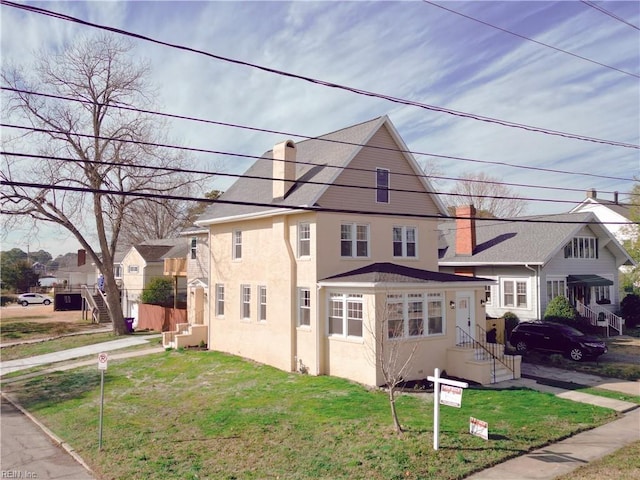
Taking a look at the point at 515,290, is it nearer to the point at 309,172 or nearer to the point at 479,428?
the point at 309,172

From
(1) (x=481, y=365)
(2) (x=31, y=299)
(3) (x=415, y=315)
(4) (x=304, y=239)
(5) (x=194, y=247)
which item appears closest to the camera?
(1) (x=481, y=365)

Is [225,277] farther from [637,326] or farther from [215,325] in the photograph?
[637,326]

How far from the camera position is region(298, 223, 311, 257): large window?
19961 mm

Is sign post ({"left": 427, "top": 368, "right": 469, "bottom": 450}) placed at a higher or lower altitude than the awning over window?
lower

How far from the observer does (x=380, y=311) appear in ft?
56.2

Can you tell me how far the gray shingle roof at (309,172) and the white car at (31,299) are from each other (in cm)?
5122

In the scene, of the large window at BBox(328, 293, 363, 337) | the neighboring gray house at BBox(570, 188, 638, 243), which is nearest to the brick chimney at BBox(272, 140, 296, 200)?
the large window at BBox(328, 293, 363, 337)

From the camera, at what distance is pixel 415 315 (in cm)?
1830

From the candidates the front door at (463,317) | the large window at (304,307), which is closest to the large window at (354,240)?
the large window at (304,307)

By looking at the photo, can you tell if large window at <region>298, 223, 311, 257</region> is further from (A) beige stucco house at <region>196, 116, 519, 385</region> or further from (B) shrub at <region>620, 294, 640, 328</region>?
(B) shrub at <region>620, 294, 640, 328</region>

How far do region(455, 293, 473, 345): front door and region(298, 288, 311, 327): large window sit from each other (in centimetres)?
587

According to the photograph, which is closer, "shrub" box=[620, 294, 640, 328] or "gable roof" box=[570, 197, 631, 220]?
"shrub" box=[620, 294, 640, 328]

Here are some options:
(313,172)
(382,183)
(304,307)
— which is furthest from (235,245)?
(382,183)

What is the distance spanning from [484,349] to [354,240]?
6.66 meters
